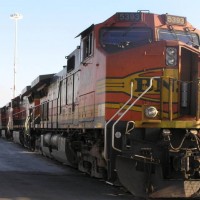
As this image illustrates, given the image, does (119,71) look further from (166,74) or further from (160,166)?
(160,166)

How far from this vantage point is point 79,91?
481 inches

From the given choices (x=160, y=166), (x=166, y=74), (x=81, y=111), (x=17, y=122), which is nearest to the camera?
(x=160, y=166)

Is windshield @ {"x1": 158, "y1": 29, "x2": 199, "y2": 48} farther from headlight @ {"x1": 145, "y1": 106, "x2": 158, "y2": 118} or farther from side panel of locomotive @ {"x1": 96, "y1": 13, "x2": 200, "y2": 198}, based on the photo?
headlight @ {"x1": 145, "y1": 106, "x2": 158, "y2": 118}

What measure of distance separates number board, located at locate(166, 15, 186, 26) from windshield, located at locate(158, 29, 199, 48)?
0.24 meters

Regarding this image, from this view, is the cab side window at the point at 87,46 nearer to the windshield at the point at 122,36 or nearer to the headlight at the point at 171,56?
the windshield at the point at 122,36

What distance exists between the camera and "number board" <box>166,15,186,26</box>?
34.0 feet

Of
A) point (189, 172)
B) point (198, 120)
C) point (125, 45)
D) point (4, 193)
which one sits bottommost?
point (4, 193)

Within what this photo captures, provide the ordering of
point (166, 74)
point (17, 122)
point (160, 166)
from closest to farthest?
point (160, 166) → point (166, 74) → point (17, 122)

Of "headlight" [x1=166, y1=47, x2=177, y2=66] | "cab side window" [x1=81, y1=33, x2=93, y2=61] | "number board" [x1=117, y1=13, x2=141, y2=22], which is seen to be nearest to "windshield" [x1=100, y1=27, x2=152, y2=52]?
"number board" [x1=117, y1=13, x2=141, y2=22]

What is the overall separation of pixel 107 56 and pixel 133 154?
2.16 meters

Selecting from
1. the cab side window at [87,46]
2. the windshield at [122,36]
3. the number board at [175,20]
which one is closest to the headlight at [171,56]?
the windshield at [122,36]

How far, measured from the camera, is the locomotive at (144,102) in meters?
8.52

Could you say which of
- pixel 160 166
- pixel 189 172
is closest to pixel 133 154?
pixel 160 166

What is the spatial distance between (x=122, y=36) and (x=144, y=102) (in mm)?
1808
